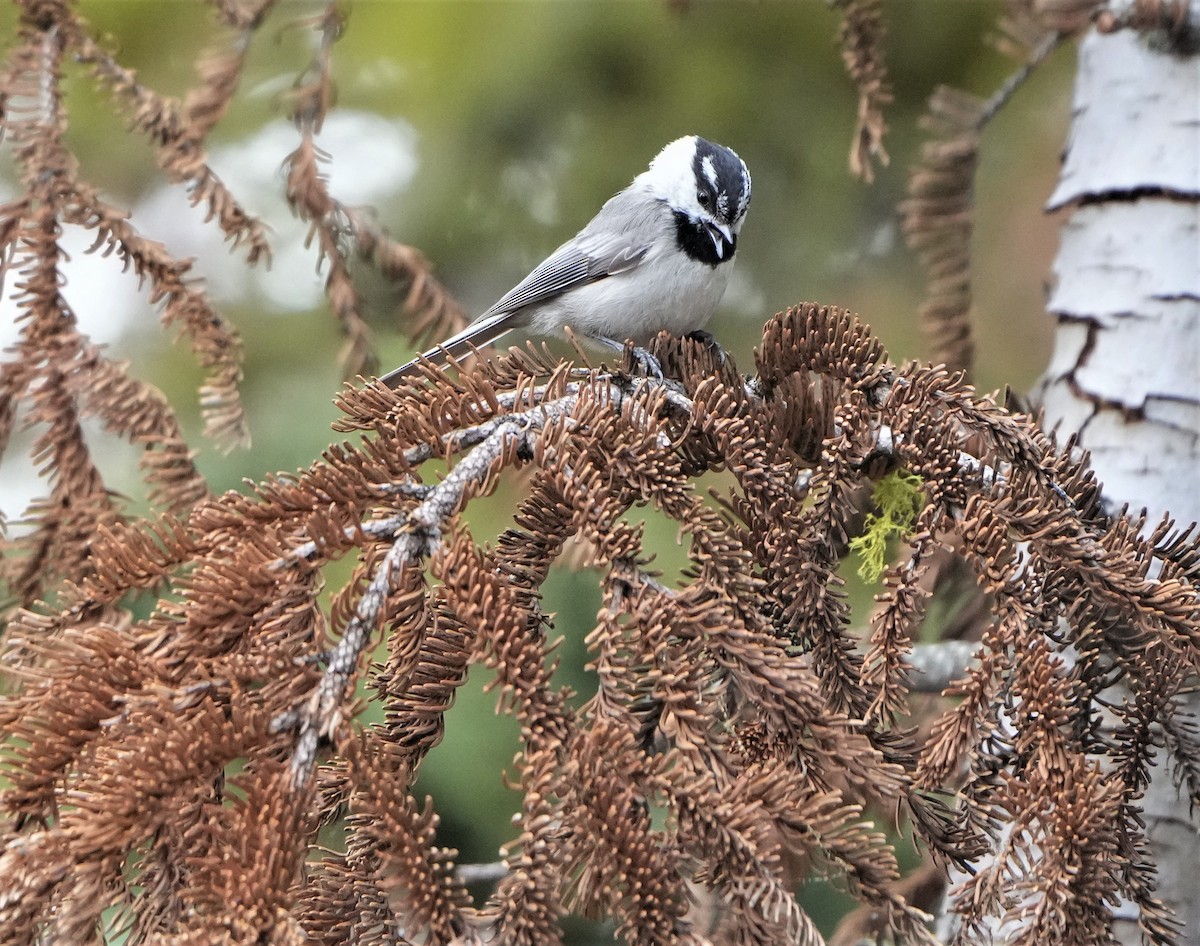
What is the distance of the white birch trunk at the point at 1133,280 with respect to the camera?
2129mm

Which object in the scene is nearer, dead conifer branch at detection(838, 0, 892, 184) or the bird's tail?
dead conifer branch at detection(838, 0, 892, 184)

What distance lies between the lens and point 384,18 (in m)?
3.17

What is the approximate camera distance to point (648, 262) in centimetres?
289

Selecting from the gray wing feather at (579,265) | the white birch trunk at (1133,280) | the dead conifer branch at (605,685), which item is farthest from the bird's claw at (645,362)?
the gray wing feather at (579,265)

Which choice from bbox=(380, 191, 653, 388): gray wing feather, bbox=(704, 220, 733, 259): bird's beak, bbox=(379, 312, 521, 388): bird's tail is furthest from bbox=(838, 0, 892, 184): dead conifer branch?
bbox=(379, 312, 521, 388): bird's tail

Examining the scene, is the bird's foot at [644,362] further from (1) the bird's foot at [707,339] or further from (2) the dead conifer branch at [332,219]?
(2) the dead conifer branch at [332,219]

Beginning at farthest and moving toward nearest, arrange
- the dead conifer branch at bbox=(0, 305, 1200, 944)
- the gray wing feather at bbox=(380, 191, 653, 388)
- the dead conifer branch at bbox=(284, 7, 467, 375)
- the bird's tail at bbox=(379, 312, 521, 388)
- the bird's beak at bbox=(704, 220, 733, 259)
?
the gray wing feather at bbox=(380, 191, 653, 388), the bird's beak at bbox=(704, 220, 733, 259), the bird's tail at bbox=(379, 312, 521, 388), the dead conifer branch at bbox=(284, 7, 467, 375), the dead conifer branch at bbox=(0, 305, 1200, 944)

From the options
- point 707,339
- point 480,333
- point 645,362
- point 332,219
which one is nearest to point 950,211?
point 707,339

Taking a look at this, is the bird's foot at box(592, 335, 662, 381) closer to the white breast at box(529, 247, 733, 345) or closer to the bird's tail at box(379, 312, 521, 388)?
the bird's tail at box(379, 312, 521, 388)

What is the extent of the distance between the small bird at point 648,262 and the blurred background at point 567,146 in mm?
208

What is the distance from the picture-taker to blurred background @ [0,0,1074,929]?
306 centimetres

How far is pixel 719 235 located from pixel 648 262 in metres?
0.21

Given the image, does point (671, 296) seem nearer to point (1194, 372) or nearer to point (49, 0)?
point (1194, 372)

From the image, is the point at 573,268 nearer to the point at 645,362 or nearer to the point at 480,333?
the point at 480,333
